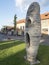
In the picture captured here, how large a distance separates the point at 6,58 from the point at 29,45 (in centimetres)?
156

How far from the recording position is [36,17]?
24.7 ft

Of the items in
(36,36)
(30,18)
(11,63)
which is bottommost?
(11,63)

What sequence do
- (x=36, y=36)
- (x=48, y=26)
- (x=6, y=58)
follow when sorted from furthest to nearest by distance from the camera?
(x=48, y=26)
(x=6, y=58)
(x=36, y=36)

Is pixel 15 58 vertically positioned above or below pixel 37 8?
below

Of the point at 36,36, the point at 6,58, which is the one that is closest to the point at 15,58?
the point at 6,58

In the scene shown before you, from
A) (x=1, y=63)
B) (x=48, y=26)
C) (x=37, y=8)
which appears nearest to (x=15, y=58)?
(x=1, y=63)

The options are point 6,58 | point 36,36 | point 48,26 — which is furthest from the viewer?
point 48,26

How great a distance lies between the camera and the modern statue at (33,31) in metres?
7.48

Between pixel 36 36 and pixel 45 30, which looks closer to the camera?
pixel 36 36

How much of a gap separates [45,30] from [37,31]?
35.0 m

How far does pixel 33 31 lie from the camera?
7453 millimetres

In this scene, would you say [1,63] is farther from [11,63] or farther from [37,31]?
[37,31]

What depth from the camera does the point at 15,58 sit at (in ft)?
27.6

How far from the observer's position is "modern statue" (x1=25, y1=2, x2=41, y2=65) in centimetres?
748
